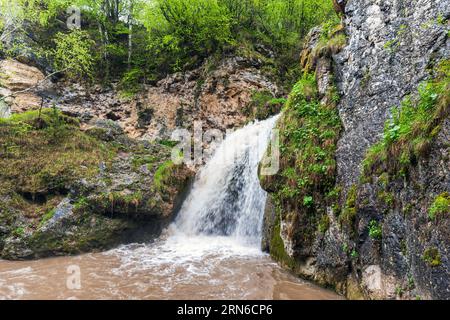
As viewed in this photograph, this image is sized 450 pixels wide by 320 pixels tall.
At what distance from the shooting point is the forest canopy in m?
14.3

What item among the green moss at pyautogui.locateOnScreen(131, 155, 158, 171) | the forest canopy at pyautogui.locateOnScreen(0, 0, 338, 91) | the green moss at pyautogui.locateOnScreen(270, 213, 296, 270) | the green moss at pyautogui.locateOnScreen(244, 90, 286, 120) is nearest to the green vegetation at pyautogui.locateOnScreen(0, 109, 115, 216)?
the green moss at pyautogui.locateOnScreen(131, 155, 158, 171)

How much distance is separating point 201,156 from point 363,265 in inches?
335

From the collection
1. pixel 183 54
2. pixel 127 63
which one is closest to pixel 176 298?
pixel 183 54

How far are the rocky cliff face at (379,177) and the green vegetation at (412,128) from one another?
0.05ft

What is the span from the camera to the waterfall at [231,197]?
8875mm

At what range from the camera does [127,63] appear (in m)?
15.8

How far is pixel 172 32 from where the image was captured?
15.1m

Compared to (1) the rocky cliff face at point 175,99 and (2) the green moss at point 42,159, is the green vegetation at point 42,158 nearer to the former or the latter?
(2) the green moss at point 42,159

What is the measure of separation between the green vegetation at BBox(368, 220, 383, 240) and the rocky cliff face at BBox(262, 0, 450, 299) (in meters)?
0.01

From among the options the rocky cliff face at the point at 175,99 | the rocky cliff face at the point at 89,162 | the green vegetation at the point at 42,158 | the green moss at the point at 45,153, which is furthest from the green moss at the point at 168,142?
the green moss at the point at 45,153

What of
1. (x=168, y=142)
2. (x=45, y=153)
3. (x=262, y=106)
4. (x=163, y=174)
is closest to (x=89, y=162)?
(x=45, y=153)

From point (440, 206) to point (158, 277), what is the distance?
488 cm

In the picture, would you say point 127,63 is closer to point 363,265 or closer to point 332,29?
point 332,29

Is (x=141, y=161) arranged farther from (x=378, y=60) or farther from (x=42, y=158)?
(x=378, y=60)
